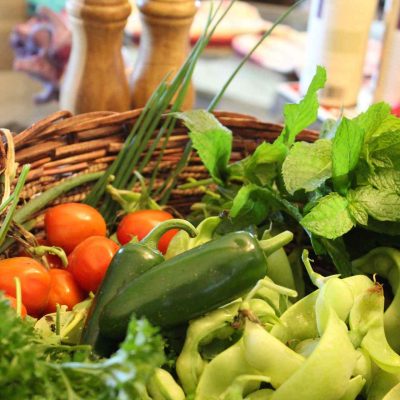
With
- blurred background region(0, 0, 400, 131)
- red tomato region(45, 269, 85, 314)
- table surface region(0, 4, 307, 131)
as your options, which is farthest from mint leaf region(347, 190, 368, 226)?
table surface region(0, 4, 307, 131)

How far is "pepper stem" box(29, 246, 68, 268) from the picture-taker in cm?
72

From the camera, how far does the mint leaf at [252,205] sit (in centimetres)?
74

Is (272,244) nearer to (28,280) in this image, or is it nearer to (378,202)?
(378,202)

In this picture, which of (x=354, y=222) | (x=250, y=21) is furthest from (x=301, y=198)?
(x=250, y=21)

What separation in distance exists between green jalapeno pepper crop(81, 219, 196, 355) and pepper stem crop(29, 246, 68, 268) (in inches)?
4.7

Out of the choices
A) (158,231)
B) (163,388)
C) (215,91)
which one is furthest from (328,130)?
(215,91)

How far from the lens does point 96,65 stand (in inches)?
37.2

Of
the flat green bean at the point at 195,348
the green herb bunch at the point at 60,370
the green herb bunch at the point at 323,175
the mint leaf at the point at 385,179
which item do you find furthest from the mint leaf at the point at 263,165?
the green herb bunch at the point at 60,370

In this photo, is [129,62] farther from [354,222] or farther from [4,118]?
[354,222]

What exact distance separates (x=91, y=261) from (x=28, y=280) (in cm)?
9

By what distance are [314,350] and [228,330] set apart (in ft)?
0.28

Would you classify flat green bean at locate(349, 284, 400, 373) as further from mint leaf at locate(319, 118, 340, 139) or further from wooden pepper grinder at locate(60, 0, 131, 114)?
wooden pepper grinder at locate(60, 0, 131, 114)

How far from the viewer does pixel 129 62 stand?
1.54 m

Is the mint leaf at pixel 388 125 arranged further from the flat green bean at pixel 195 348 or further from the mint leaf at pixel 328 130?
the flat green bean at pixel 195 348
